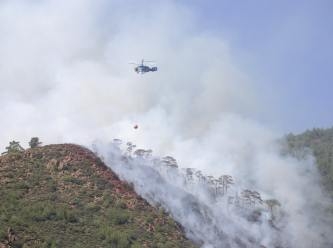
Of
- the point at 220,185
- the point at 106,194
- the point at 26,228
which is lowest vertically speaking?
the point at 26,228

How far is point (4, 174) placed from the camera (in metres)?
86.6

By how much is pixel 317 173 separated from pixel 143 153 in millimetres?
64608

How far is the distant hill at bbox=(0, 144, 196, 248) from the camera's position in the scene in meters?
69.7

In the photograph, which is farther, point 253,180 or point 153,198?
point 253,180

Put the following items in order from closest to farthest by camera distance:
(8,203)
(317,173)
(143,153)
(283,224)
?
(8,203), (283,224), (143,153), (317,173)

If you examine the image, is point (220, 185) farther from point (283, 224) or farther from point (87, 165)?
point (87, 165)

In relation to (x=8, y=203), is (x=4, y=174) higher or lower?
higher

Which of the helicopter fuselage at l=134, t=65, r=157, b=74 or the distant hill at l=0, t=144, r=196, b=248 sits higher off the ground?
the helicopter fuselage at l=134, t=65, r=157, b=74

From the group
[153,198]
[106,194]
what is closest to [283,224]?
[153,198]

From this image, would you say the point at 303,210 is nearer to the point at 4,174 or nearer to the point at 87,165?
the point at 87,165

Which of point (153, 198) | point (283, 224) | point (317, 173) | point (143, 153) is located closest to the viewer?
point (153, 198)

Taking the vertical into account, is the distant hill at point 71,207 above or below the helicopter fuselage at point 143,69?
below

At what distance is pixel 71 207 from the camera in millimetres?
78188

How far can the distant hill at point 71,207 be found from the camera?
69.7 meters
